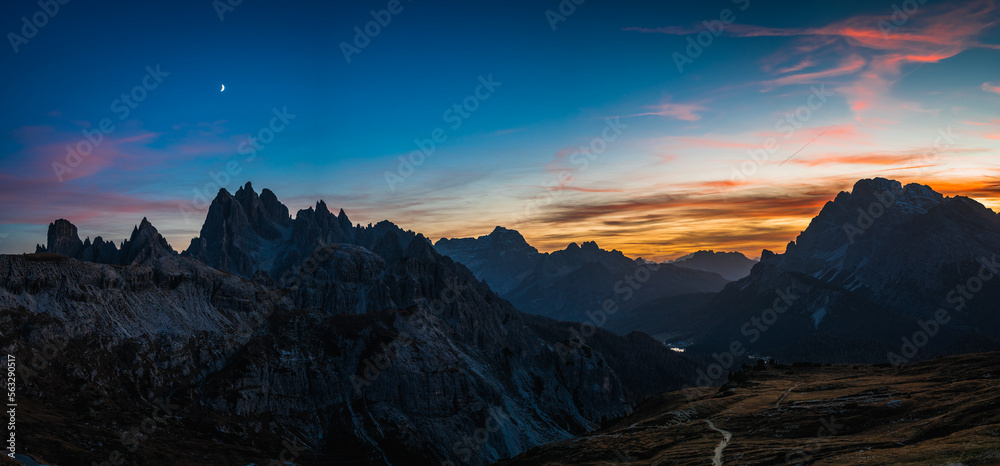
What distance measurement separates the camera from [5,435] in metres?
121

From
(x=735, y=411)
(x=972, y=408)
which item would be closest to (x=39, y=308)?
(x=735, y=411)

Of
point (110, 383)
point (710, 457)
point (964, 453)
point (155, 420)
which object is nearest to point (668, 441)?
point (710, 457)

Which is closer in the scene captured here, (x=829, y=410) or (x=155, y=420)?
(x=829, y=410)

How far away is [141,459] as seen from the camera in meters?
146

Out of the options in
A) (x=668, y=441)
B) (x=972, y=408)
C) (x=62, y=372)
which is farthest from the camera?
(x=62, y=372)

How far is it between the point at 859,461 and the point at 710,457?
27.1 meters

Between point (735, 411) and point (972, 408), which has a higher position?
point (972, 408)

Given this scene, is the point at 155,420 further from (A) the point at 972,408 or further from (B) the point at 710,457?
(A) the point at 972,408

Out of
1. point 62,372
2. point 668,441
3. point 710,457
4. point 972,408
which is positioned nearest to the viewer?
point 972,408

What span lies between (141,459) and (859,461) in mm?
161185

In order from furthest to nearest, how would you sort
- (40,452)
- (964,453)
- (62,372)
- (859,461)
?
(62,372) → (40,452) → (859,461) → (964,453)

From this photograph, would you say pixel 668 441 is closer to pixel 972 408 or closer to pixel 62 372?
pixel 972 408

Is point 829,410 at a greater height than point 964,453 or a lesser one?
lesser

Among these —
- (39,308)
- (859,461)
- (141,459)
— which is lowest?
(141,459)
